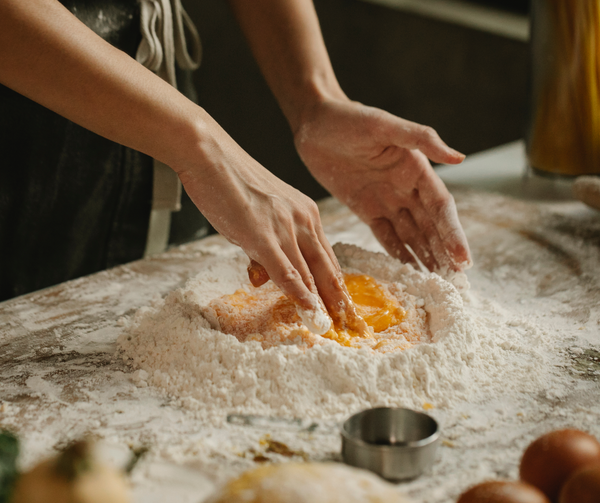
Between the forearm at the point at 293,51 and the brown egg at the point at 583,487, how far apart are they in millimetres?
1176

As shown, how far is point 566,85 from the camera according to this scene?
1949 millimetres

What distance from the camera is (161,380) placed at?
3.26ft

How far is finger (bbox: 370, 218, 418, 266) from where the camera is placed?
60.1 inches

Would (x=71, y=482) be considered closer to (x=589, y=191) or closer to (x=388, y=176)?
(x=388, y=176)

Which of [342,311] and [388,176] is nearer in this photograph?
[342,311]

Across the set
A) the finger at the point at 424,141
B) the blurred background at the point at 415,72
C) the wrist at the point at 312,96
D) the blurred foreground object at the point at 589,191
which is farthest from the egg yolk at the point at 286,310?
the blurred background at the point at 415,72

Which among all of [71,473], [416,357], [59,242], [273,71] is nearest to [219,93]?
[273,71]

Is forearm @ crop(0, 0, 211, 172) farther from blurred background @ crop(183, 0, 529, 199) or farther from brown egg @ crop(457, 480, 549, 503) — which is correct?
blurred background @ crop(183, 0, 529, 199)

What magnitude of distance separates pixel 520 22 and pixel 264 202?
12.9 feet

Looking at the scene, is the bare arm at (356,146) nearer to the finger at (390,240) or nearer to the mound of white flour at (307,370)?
the finger at (390,240)

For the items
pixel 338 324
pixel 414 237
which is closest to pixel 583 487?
pixel 338 324

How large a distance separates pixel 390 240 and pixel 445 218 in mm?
188

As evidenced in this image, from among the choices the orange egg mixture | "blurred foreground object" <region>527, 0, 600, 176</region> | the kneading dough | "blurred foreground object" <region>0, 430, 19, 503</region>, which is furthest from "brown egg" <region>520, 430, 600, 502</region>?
"blurred foreground object" <region>527, 0, 600, 176</region>

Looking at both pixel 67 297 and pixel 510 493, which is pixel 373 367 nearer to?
pixel 510 493
